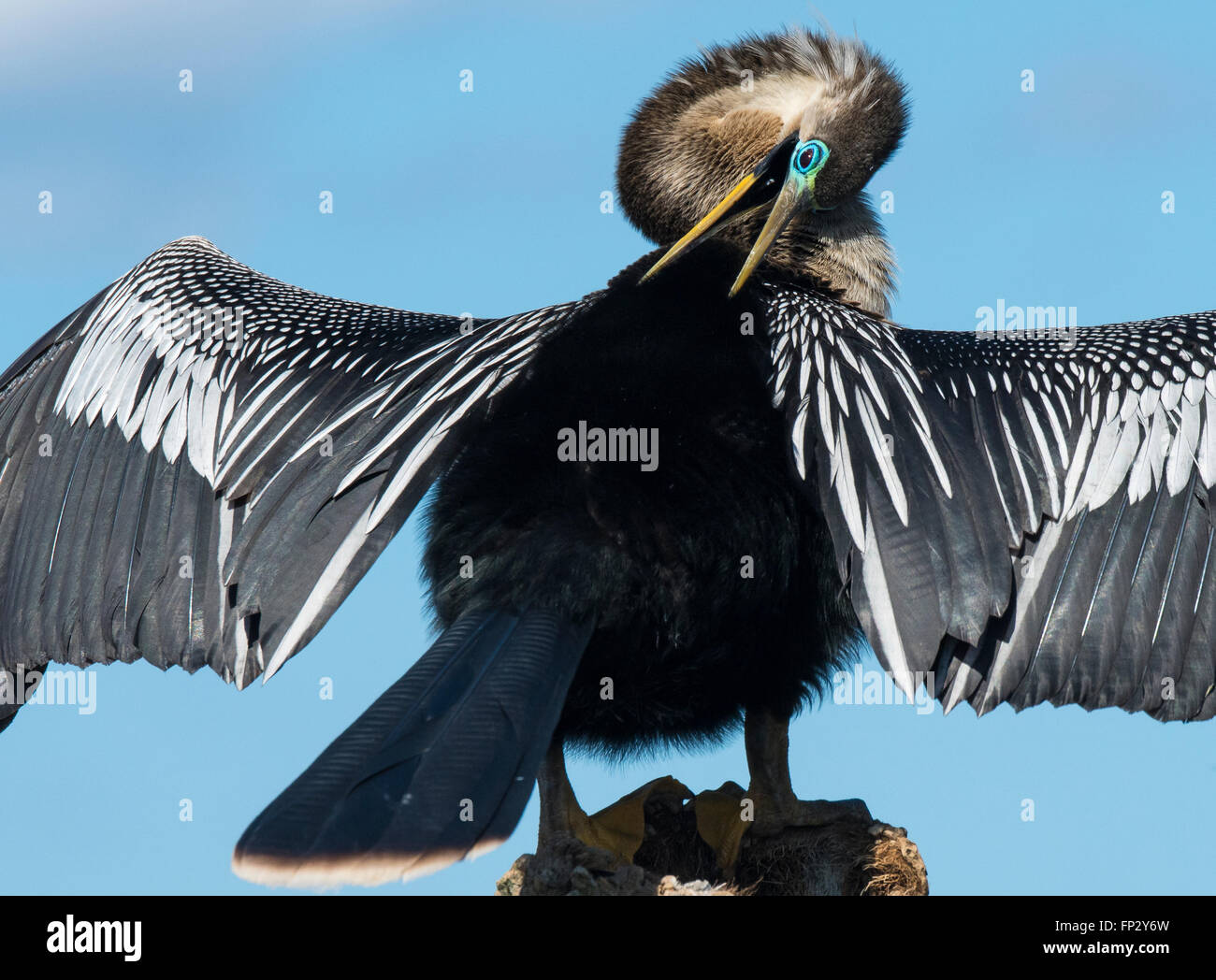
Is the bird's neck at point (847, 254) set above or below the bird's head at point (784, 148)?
below

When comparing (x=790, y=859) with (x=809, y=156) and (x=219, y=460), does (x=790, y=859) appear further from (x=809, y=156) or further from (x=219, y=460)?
(x=809, y=156)

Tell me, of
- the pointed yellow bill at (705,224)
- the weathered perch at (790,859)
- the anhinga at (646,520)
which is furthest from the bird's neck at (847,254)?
the weathered perch at (790,859)

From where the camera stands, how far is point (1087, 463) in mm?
4195

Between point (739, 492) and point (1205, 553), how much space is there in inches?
52.2

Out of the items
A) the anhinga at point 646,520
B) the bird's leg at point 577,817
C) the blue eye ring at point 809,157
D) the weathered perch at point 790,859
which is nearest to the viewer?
the anhinga at point 646,520

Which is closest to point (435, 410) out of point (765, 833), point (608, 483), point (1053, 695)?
point (608, 483)

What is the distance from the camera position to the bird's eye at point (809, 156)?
215 inches

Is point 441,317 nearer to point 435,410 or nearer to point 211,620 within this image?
point 435,410

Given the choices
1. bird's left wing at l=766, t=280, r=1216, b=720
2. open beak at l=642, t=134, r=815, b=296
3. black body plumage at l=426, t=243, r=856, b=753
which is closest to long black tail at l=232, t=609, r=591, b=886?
black body plumage at l=426, t=243, r=856, b=753

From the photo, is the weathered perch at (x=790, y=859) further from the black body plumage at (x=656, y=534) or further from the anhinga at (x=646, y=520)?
the black body plumage at (x=656, y=534)

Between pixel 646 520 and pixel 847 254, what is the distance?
2.17 m

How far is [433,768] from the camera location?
3.21 m

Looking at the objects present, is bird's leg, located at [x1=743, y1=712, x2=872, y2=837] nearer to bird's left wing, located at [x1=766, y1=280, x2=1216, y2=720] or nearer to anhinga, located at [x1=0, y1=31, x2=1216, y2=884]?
anhinga, located at [x1=0, y1=31, x2=1216, y2=884]

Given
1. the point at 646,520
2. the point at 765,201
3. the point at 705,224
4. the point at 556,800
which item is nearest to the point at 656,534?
the point at 646,520
